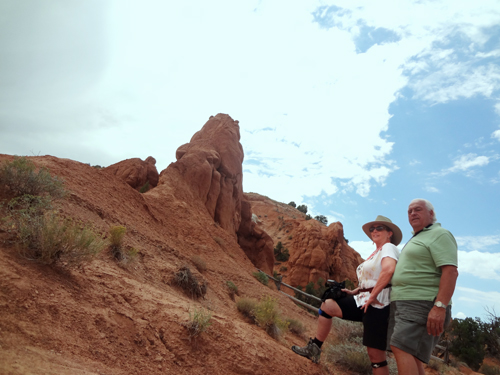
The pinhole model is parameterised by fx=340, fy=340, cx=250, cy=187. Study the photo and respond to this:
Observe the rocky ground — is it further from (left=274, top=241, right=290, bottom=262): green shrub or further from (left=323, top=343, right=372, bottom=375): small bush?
(left=274, top=241, right=290, bottom=262): green shrub

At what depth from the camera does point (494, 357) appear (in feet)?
63.2

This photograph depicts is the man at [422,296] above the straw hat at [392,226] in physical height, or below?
below

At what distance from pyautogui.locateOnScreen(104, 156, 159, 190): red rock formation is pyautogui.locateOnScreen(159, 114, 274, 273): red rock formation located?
5.94ft

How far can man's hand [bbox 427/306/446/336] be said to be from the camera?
2.79m

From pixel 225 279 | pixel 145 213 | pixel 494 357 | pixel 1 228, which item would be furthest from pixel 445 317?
pixel 494 357

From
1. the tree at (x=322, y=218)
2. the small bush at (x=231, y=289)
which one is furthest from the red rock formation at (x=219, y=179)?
the tree at (x=322, y=218)

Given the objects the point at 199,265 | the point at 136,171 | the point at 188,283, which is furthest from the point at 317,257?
the point at 188,283

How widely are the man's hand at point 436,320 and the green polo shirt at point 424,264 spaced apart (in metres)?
0.14

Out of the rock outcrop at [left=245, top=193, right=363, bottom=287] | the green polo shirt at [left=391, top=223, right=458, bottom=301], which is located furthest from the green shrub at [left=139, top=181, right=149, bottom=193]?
the rock outcrop at [left=245, top=193, right=363, bottom=287]

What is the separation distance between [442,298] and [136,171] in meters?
17.5

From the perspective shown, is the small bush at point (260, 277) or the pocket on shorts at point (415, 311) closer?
the pocket on shorts at point (415, 311)

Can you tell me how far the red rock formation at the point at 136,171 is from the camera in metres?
18.2

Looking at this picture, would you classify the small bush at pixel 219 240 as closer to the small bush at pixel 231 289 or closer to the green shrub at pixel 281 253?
the small bush at pixel 231 289

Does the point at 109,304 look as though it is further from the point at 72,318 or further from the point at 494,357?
the point at 494,357
